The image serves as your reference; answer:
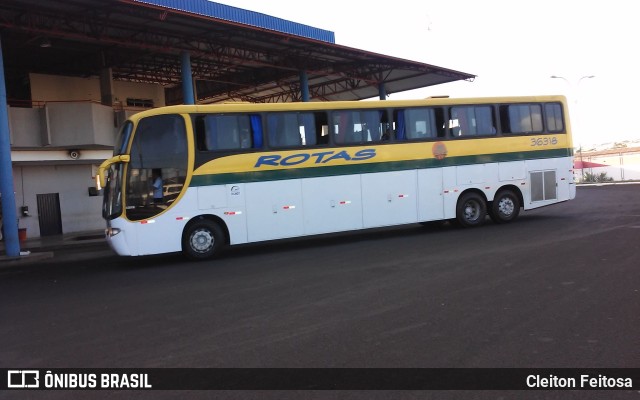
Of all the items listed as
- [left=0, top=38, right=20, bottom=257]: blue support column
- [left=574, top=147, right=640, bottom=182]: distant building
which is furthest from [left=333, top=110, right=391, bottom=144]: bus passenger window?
[left=574, top=147, right=640, bottom=182]: distant building

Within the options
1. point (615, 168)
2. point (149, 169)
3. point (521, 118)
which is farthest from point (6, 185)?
point (615, 168)

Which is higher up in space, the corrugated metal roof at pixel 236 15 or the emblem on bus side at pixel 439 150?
the corrugated metal roof at pixel 236 15

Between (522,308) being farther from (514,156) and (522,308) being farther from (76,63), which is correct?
(76,63)

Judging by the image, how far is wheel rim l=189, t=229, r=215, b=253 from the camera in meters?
11.8

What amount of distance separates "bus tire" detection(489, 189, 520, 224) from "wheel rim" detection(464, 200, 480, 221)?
0.59 metres

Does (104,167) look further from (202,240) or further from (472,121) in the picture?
(472,121)

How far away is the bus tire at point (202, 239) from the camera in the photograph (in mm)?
11734

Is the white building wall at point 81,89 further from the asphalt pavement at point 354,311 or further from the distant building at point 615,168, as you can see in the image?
the distant building at point 615,168

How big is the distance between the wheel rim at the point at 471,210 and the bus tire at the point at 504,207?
0.59 metres

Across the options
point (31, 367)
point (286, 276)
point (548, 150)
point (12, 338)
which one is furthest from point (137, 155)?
point (548, 150)

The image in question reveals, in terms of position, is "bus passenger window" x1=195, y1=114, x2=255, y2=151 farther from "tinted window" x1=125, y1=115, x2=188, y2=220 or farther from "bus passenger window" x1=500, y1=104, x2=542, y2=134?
"bus passenger window" x1=500, y1=104, x2=542, y2=134

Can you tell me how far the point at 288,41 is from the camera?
69.1 feet

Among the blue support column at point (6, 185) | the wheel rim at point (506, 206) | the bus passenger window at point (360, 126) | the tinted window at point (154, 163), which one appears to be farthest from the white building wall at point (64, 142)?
the wheel rim at point (506, 206)

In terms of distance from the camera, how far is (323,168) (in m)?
13.1
